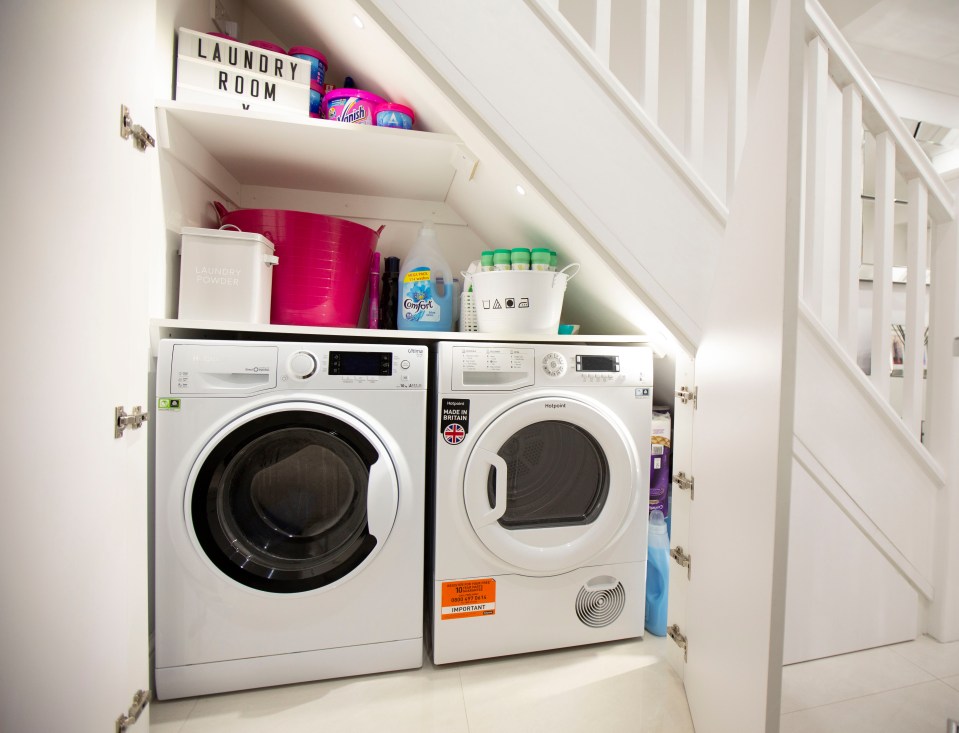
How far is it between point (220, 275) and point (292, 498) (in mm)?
677

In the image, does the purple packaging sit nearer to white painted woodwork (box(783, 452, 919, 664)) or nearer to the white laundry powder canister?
white painted woodwork (box(783, 452, 919, 664))

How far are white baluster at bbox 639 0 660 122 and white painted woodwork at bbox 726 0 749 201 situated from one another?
180 mm

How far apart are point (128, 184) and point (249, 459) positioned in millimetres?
713

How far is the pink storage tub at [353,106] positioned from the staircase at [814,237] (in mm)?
498

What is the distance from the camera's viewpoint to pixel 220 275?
1219mm

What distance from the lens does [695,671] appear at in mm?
1035

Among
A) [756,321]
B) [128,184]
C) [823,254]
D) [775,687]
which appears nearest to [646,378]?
[823,254]

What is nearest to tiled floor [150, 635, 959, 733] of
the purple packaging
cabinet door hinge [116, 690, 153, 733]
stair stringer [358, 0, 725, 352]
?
cabinet door hinge [116, 690, 153, 733]

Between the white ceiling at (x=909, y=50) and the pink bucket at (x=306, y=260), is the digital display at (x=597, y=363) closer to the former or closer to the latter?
the pink bucket at (x=306, y=260)

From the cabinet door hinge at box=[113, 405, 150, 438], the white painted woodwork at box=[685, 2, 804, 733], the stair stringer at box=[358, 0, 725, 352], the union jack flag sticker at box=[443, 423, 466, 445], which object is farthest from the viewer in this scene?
the union jack flag sticker at box=[443, 423, 466, 445]

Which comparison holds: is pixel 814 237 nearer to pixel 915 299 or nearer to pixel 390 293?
pixel 915 299

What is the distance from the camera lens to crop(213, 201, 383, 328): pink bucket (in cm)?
137

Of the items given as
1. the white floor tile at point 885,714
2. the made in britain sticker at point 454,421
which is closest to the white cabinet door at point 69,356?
the made in britain sticker at point 454,421

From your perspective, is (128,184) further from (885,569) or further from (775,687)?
(885,569)
